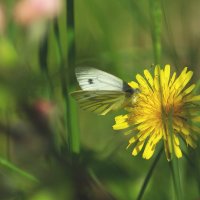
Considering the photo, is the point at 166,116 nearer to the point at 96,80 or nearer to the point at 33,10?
the point at 96,80

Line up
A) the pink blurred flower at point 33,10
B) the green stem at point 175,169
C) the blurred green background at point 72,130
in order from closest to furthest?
the green stem at point 175,169 < the blurred green background at point 72,130 < the pink blurred flower at point 33,10

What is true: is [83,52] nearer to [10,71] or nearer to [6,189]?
[10,71]

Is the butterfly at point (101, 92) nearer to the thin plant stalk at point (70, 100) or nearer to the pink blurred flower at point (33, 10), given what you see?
the thin plant stalk at point (70, 100)

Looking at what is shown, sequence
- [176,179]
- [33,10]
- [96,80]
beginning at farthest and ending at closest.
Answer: [33,10]
[96,80]
[176,179]

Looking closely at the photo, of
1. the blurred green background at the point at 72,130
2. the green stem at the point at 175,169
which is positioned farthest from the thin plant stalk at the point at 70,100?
the green stem at the point at 175,169

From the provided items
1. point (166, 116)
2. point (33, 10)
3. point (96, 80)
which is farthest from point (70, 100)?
point (33, 10)
